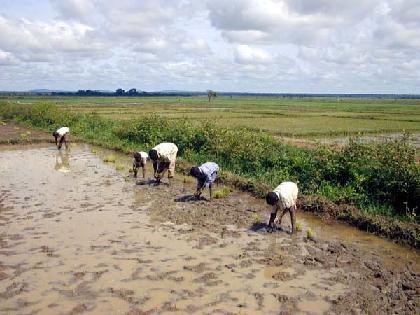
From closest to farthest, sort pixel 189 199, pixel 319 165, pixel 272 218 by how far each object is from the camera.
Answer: pixel 272 218, pixel 189 199, pixel 319 165

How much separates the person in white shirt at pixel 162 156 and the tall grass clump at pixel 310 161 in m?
2.43

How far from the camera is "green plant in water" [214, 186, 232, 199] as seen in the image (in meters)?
11.8

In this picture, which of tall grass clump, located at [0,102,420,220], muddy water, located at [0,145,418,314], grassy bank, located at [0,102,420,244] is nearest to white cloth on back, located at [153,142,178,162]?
muddy water, located at [0,145,418,314]

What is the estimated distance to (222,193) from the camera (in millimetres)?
12000

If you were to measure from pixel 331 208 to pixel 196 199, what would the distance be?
345 centimetres

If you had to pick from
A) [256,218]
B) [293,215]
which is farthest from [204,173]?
[293,215]

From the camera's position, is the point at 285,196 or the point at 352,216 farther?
the point at 352,216

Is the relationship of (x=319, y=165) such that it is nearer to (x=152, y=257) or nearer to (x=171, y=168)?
(x=171, y=168)

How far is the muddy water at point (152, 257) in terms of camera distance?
5957mm

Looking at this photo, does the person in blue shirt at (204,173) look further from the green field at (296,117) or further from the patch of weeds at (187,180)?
the green field at (296,117)

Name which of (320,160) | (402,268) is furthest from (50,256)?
(320,160)

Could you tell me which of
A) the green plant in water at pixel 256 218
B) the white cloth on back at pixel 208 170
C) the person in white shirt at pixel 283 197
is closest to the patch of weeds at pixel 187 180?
the white cloth on back at pixel 208 170

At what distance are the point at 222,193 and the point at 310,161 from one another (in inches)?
116

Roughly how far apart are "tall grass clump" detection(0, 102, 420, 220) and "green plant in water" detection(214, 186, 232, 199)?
81 centimetres
